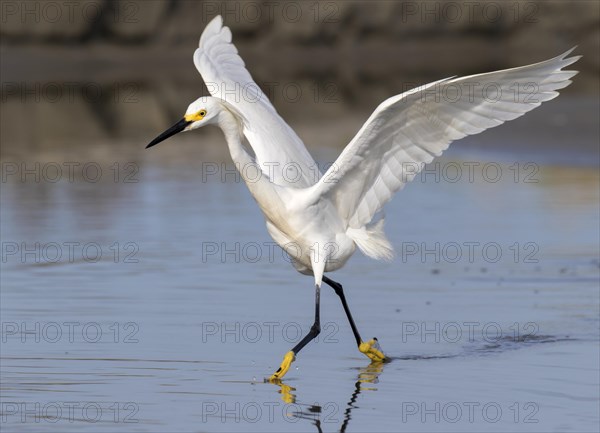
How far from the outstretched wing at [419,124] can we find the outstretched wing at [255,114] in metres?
0.60

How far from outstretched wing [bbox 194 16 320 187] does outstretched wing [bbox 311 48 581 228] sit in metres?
0.60

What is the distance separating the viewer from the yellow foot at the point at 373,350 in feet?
29.4

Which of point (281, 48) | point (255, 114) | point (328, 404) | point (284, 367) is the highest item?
point (281, 48)

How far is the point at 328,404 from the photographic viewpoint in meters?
7.97

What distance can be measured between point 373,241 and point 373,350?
2.86 ft

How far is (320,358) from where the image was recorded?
9195 mm

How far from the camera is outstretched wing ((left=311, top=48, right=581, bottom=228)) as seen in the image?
8258mm
